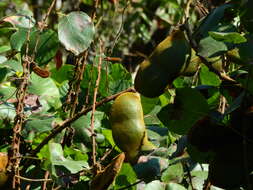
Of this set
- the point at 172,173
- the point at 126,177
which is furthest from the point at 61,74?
the point at 172,173

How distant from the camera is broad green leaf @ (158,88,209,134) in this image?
0.77 m

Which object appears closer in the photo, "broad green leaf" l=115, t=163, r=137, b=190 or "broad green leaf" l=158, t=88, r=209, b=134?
"broad green leaf" l=158, t=88, r=209, b=134

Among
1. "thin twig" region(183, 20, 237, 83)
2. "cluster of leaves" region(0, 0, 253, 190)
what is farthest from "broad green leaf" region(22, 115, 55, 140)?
"thin twig" region(183, 20, 237, 83)

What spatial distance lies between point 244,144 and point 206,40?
0.14 m

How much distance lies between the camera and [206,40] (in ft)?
2.38

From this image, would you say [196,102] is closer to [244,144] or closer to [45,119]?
[244,144]

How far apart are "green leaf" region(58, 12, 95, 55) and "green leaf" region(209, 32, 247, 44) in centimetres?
31

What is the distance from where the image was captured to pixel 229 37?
687mm

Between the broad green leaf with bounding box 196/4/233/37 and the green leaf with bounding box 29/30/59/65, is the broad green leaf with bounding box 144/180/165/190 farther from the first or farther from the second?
the green leaf with bounding box 29/30/59/65

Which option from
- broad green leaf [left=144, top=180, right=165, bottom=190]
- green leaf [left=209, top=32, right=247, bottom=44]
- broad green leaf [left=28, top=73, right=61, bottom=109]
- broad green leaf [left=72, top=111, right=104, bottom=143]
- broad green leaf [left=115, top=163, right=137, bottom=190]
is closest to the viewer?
green leaf [left=209, top=32, right=247, bottom=44]

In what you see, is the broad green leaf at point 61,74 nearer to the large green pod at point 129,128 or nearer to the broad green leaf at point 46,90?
the broad green leaf at point 46,90

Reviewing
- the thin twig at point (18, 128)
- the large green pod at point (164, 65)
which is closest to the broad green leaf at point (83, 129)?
the thin twig at point (18, 128)

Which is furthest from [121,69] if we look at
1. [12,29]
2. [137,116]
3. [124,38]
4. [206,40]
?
[124,38]

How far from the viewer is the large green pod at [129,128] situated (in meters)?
0.82
